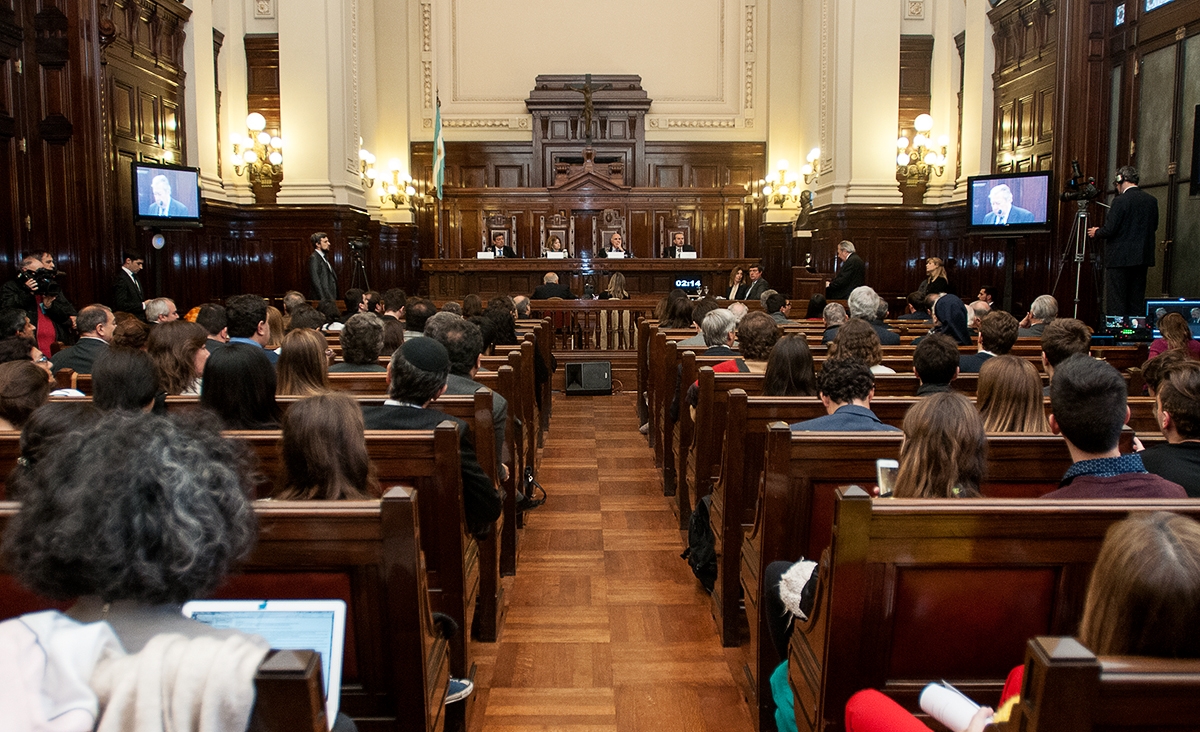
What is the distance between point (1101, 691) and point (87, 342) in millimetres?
4712

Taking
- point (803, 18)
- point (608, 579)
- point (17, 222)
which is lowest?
point (608, 579)

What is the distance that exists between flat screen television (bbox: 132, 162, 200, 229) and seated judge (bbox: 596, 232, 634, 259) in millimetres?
5678

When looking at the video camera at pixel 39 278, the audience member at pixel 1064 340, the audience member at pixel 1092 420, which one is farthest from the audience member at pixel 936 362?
the video camera at pixel 39 278

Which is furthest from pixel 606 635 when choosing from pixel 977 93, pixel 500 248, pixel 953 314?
pixel 500 248

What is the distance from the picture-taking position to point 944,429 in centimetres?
201

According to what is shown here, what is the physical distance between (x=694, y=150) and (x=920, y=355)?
40.2 feet

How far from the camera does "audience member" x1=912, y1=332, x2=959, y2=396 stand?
330 centimetres

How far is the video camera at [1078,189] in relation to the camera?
7.41 metres

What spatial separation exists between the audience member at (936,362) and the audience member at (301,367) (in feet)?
7.21

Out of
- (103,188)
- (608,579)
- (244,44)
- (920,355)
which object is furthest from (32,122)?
(920,355)

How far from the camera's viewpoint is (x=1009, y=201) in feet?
29.2

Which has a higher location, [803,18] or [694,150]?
[803,18]

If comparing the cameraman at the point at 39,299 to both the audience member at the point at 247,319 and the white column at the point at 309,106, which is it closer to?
the audience member at the point at 247,319

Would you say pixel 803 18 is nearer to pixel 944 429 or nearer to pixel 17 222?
pixel 17 222
